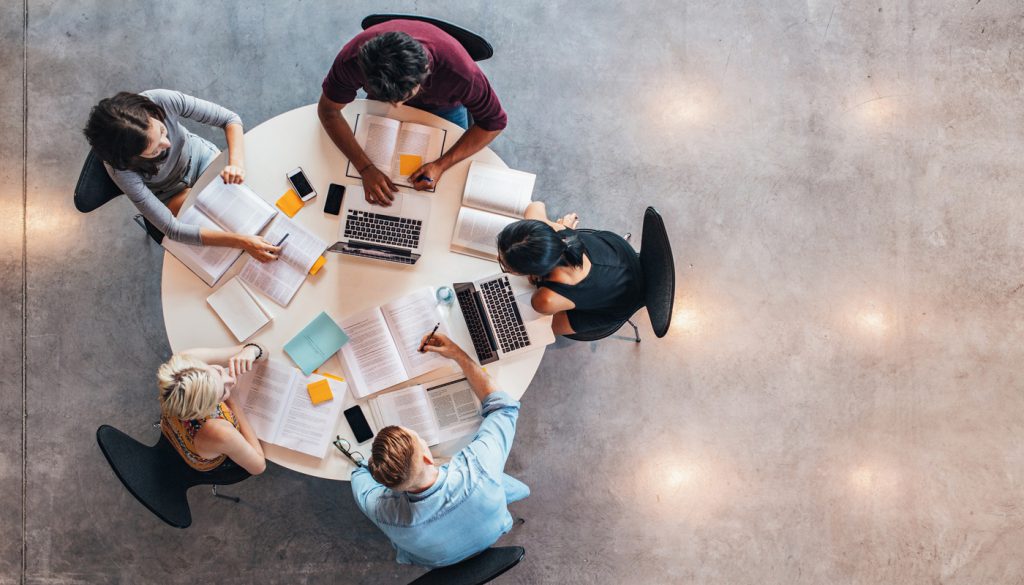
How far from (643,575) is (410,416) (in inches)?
66.0

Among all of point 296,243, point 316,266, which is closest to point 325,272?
point 316,266

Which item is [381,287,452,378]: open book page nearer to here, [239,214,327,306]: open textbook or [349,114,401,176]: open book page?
[239,214,327,306]: open textbook

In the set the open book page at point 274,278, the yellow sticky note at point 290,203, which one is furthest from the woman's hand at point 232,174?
the open book page at point 274,278

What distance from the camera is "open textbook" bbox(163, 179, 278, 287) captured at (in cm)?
229

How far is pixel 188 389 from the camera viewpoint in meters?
2.01

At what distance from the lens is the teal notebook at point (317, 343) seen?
2271mm

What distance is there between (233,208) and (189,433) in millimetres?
814

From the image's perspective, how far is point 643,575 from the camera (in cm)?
317

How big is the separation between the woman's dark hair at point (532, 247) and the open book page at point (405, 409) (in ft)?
2.01

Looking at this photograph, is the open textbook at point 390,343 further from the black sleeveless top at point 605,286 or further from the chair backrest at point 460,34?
the chair backrest at point 460,34

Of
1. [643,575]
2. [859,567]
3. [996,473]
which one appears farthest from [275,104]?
[996,473]

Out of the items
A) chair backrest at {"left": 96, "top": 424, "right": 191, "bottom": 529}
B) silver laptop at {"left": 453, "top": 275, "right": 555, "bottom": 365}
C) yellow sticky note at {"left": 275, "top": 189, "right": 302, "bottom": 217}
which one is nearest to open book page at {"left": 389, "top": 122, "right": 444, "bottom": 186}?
yellow sticky note at {"left": 275, "top": 189, "right": 302, "bottom": 217}

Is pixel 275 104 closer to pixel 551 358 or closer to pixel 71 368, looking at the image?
A: pixel 71 368

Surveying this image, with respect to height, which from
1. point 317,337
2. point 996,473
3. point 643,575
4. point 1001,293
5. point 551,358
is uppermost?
point 317,337
